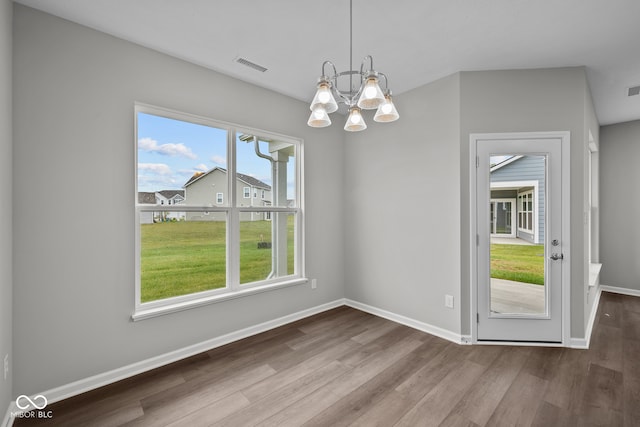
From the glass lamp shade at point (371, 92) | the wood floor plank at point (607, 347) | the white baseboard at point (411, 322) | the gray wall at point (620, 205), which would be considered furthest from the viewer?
the gray wall at point (620, 205)

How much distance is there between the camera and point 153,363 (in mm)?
2523

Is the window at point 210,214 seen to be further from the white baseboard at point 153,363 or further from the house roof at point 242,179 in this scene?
the white baseboard at point 153,363

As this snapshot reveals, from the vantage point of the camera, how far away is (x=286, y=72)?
302 centimetres

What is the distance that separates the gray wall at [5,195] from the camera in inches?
69.4

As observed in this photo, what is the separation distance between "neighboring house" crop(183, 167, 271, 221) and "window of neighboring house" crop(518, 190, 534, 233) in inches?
107

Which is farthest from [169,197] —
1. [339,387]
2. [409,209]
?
[409,209]

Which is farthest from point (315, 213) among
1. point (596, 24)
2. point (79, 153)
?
point (596, 24)

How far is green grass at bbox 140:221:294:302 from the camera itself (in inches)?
104

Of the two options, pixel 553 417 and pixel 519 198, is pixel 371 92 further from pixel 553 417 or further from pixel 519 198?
pixel 553 417

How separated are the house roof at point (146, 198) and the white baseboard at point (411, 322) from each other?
9.42ft

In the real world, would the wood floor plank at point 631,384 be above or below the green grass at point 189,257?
below

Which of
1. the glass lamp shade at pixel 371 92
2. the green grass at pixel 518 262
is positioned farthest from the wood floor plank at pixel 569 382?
the glass lamp shade at pixel 371 92

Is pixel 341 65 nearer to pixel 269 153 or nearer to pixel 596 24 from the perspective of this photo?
pixel 269 153

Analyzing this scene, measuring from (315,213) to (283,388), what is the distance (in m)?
2.14
